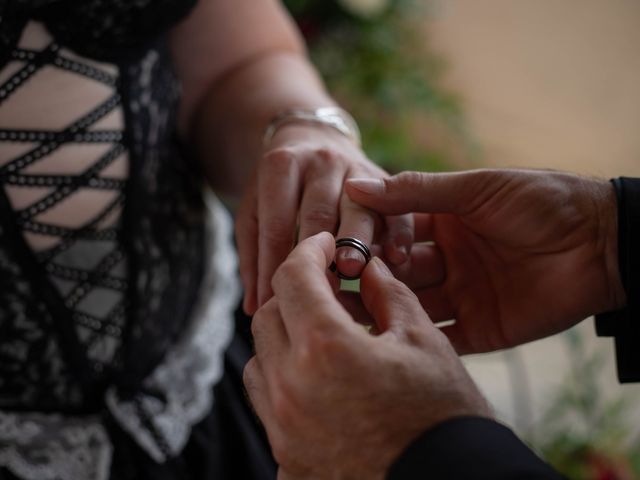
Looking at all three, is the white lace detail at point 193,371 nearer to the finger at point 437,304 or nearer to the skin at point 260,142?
the skin at point 260,142

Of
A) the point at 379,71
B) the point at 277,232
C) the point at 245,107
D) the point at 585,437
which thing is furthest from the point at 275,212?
the point at 379,71

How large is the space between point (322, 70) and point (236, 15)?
115 centimetres

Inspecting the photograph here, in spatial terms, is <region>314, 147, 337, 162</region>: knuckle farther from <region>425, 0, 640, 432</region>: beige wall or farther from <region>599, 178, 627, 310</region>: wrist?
<region>425, 0, 640, 432</region>: beige wall

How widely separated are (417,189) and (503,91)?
5.88 feet

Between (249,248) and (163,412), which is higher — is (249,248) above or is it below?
above

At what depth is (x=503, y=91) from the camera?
2268mm

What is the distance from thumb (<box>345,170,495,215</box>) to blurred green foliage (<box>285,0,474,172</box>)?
4.19 ft

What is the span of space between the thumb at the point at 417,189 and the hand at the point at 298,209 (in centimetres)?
2

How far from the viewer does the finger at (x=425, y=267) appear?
2.30 feet

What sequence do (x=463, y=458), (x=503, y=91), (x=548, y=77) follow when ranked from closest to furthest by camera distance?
(x=463, y=458), (x=548, y=77), (x=503, y=91)

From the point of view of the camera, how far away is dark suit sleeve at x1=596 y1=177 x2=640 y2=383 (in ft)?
2.03

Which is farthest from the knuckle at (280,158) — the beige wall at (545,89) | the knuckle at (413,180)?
the beige wall at (545,89)

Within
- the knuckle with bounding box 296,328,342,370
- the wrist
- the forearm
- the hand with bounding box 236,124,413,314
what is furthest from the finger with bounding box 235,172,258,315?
the wrist

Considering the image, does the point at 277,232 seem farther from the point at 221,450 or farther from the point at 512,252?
the point at 221,450
